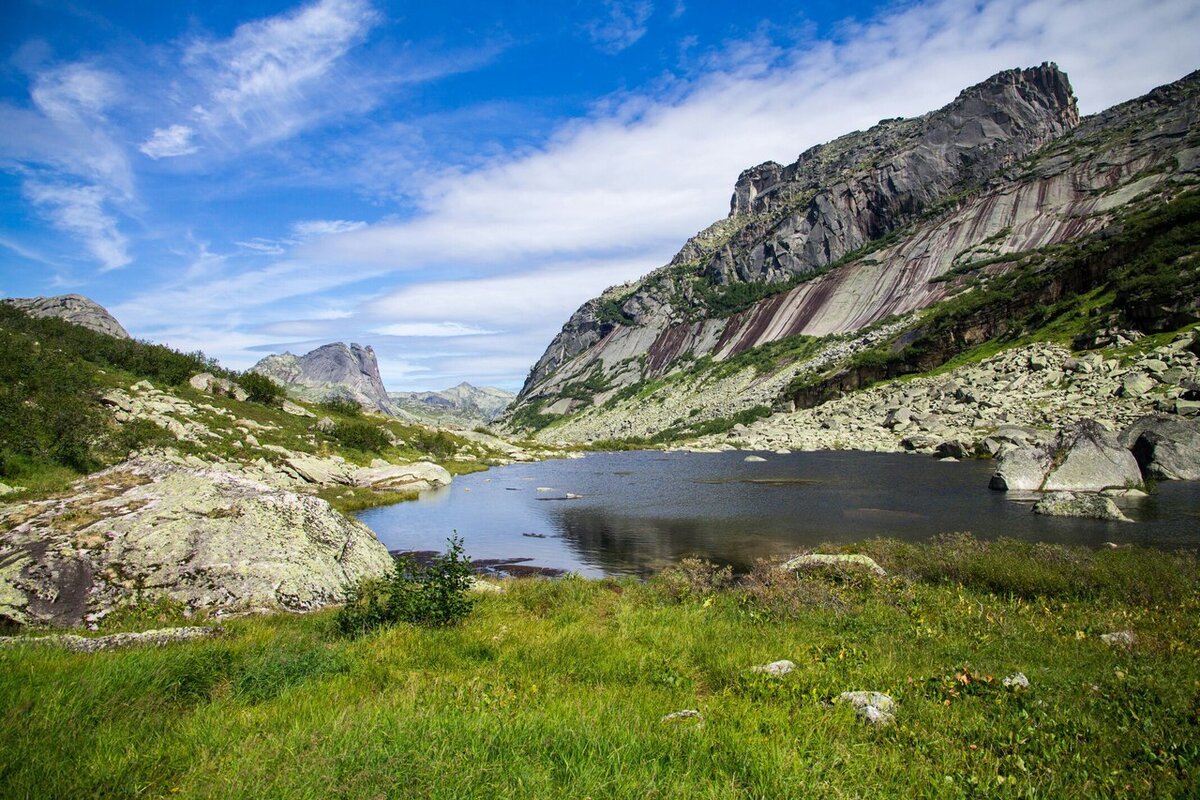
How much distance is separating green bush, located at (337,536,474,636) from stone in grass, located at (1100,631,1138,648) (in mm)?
10944

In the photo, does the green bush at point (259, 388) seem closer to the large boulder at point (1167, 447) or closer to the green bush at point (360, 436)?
the green bush at point (360, 436)

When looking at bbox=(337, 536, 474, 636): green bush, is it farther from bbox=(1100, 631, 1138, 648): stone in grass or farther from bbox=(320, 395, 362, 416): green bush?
bbox=(320, 395, 362, 416): green bush

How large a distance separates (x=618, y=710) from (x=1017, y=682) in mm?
5246

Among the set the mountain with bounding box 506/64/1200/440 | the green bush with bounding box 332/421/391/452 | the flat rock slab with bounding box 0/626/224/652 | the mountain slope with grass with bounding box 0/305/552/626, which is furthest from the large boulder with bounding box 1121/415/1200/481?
the mountain with bounding box 506/64/1200/440

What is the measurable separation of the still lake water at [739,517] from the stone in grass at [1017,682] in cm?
1370

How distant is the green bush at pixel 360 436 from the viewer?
4734 cm

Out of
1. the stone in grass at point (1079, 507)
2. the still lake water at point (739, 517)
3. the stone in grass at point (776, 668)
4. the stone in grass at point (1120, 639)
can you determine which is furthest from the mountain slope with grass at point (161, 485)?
the stone in grass at point (1079, 507)

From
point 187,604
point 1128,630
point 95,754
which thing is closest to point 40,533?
point 187,604

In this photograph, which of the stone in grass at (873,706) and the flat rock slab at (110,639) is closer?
the stone in grass at (873,706)

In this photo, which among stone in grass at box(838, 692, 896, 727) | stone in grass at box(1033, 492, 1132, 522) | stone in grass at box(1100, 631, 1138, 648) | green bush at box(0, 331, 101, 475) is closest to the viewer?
stone in grass at box(838, 692, 896, 727)

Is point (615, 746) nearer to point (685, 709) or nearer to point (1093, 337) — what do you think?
point (685, 709)

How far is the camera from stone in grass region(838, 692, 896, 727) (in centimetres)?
612

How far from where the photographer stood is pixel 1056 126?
19538 cm

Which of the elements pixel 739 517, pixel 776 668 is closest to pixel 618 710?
pixel 776 668
